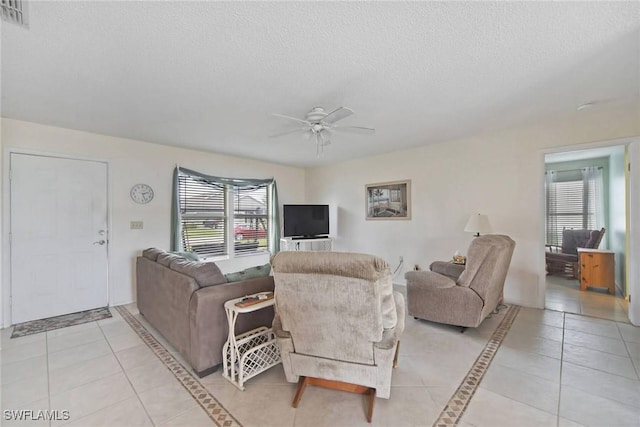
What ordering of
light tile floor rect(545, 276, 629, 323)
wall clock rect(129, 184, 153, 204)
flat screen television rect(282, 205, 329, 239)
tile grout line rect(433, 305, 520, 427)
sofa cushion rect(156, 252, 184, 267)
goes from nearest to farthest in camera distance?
tile grout line rect(433, 305, 520, 427), sofa cushion rect(156, 252, 184, 267), light tile floor rect(545, 276, 629, 323), wall clock rect(129, 184, 153, 204), flat screen television rect(282, 205, 329, 239)

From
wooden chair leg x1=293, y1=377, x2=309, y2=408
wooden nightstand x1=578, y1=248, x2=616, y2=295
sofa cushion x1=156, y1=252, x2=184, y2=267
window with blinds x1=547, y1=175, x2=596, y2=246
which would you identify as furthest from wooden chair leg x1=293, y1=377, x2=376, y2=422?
window with blinds x1=547, y1=175, x2=596, y2=246

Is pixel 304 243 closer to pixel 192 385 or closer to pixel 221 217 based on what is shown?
pixel 221 217

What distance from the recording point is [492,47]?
180 centimetres

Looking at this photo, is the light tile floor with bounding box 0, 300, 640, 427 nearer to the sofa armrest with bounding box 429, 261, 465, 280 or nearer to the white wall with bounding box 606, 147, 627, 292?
the sofa armrest with bounding box 429, 261, 465, 280

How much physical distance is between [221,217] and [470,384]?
4347 millimetres

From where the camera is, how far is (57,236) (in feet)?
10.9

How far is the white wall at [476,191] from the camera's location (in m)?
3.30

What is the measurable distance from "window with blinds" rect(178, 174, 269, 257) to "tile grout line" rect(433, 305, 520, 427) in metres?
4.11

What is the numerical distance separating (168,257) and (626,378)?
3937 mm

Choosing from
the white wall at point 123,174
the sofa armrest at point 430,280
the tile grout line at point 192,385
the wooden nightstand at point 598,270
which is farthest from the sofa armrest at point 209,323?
the wooden nightstand at point 598,270

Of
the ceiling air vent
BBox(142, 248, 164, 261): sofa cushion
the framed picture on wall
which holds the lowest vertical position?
BBox(142, 248, 164, 261): sofa cushion

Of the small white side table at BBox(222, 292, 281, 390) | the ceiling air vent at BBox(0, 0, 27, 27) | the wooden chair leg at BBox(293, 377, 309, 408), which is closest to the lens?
the ceiling air vent at BBox(0, 0, 27, 27)

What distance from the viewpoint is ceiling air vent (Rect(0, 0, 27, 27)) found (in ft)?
4.61

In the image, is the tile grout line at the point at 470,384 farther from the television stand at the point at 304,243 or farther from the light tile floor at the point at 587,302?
the television stand at the point at 304,243
